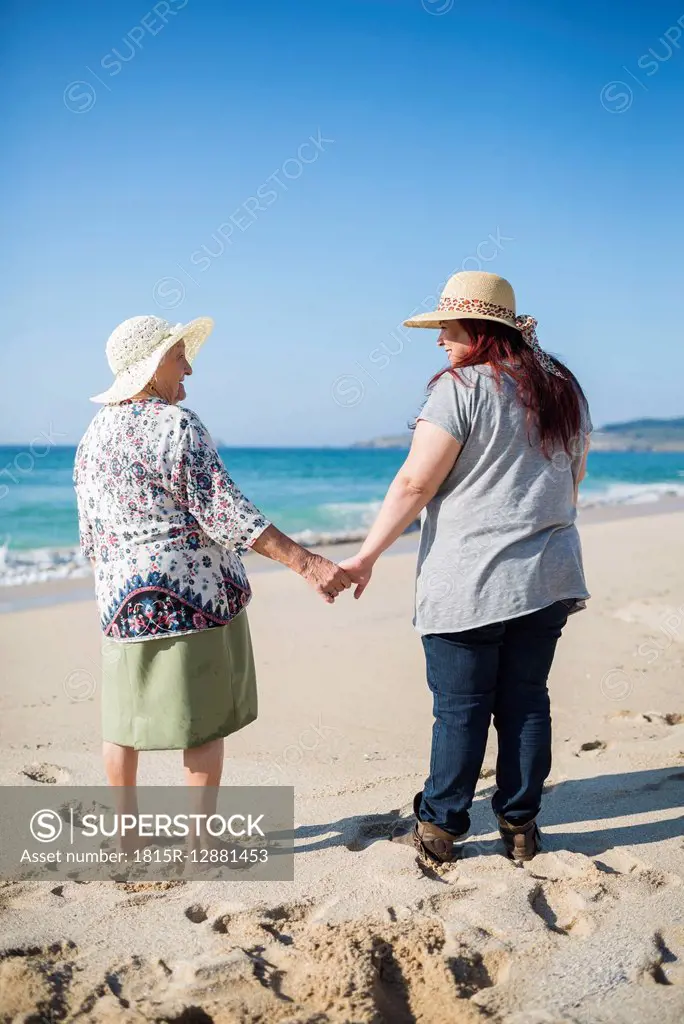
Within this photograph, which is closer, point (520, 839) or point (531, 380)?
point (531, 380)

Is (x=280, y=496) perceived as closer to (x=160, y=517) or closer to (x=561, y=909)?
(x=160, y=517)

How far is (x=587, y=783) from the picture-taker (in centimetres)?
364

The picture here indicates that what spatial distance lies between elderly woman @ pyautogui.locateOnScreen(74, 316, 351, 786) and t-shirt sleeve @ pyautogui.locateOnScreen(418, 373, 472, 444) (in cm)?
63

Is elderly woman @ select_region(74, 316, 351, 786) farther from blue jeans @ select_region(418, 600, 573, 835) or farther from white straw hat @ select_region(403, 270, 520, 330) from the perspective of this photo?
white straw hat @ select_region(403, 270, 520, 330)

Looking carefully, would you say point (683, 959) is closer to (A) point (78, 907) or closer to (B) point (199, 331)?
(A) point (78, 907)

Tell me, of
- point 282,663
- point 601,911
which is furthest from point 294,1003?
point 282,663

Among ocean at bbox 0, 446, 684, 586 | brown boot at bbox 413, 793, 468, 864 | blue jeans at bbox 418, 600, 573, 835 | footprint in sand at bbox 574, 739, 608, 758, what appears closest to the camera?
blue jeans at bbox 418, 600, 573, 835

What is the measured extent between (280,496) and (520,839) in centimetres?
2902

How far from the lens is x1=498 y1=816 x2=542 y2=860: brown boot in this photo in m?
2.94

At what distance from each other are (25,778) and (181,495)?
5.70 feet

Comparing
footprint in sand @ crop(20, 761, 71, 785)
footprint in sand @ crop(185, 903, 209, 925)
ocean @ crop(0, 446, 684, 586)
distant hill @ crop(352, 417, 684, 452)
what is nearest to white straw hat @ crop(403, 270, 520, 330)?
footprint in sand @ crop(185, 903, 209, 925)

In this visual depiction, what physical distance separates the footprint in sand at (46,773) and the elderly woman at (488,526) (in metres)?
1.68

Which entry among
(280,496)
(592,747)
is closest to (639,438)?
(280,496)

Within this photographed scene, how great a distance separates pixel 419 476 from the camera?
2689mm
